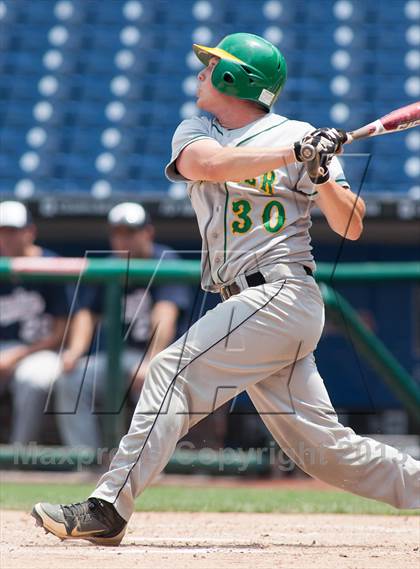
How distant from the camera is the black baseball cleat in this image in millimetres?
3279

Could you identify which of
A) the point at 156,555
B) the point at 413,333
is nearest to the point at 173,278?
the point at 413,333

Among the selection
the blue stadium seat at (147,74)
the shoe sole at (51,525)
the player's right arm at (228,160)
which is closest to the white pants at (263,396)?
the shoe sole at (51,525)

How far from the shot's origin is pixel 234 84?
3.50 meters

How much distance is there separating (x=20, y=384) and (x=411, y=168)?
11.2 ft

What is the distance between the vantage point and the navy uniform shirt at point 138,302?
20.0 feet

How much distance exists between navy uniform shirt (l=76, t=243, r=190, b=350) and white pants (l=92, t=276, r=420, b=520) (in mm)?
2576

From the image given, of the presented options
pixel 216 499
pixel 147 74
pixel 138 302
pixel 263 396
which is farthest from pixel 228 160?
pixel 147 74

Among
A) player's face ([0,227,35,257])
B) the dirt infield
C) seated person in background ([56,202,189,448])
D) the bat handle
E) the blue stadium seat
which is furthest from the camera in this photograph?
the blue stadium seat

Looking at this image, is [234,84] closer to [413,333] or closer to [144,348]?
[144,348]

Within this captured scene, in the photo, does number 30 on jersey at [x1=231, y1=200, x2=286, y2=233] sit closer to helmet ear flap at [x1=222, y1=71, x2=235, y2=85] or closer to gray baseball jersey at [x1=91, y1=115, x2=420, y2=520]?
gray baseball jersey at [x1=91, y1=115, x2=420, y2=520]

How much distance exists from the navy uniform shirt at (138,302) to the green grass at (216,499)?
2.64ft

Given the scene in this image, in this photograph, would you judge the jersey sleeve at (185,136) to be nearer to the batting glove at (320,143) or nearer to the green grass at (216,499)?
the batting glove at (320,143)

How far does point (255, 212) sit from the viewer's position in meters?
3.43

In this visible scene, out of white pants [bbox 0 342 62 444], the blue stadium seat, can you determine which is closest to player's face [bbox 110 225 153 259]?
white pants [bbox 0 342 62 444]
